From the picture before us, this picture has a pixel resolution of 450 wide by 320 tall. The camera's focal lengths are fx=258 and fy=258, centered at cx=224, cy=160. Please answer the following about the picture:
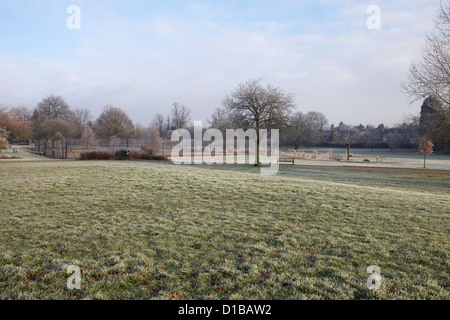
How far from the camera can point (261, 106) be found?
24.3 metres

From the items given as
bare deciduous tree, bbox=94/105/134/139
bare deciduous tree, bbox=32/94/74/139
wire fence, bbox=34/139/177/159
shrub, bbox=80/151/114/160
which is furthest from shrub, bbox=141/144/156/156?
bare deciduous tree, bbox=32/94/74/139

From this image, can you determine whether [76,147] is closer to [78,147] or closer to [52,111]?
[78,147]

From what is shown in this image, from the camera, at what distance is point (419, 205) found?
28.0 ft

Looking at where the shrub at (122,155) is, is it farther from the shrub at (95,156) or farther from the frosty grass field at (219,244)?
the frosty grass field at (219,244)

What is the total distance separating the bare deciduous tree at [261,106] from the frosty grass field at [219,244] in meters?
15.3

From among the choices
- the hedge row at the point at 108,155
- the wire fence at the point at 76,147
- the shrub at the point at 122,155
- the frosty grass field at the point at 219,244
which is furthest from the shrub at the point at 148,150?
the frosty grass field at the point at 219,244

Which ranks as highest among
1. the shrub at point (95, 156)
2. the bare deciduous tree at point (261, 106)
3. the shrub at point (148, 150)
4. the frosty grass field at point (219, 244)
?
the bare deciduous tree at point (261, 106)

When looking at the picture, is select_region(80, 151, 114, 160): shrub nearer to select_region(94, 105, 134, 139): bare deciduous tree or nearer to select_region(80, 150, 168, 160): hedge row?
select_region(80, 150, 168, 160): hedge row

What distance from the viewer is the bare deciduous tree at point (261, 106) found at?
79.4 feet

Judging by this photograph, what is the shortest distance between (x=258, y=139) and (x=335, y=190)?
15.0 meters
